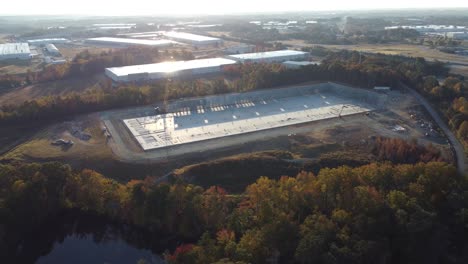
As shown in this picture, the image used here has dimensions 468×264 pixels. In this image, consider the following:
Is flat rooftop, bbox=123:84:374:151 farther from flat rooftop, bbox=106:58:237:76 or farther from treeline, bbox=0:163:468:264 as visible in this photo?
flat rooftop, bbox=106:58:237:76

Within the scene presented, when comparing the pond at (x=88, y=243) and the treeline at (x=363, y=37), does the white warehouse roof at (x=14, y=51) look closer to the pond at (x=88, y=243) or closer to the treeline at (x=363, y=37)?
the pond at (x=88, y=243)

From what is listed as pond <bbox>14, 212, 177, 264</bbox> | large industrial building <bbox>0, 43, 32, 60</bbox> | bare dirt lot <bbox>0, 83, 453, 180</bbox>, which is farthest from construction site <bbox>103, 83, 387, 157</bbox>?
large industrial building <bbox>0, 43, 32, 60</bbox>

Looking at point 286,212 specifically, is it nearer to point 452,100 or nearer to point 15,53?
point 452,100

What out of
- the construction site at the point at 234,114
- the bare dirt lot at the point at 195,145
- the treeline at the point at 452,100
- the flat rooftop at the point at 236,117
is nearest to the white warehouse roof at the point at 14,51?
the bare dirt lot at the point at 195,145

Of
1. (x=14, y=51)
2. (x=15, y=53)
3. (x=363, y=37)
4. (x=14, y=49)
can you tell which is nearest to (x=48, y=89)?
(x=15, y=53)

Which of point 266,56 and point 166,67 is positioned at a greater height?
point 266,56

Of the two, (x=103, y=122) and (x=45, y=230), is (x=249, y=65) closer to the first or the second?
(x=103, y=122)
